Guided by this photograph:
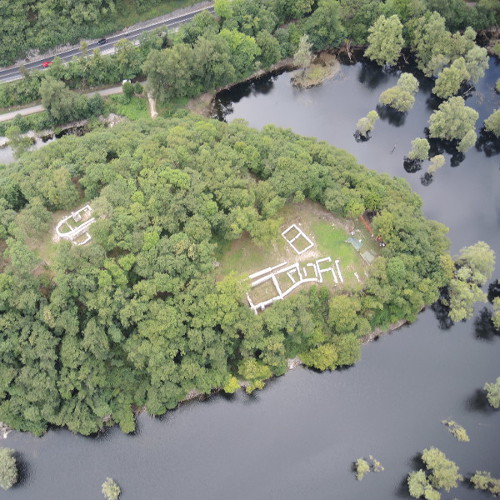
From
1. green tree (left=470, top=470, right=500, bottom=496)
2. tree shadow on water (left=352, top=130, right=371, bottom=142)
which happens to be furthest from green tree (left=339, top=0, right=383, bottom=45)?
green tree (left=470, top=470, right=500, bottom=496)

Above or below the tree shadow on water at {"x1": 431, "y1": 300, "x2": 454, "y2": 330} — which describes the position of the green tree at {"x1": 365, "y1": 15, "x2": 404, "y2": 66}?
above

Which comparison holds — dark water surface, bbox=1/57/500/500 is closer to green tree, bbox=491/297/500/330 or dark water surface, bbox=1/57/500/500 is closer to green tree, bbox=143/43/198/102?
green tree, bbox=491/297/500/330

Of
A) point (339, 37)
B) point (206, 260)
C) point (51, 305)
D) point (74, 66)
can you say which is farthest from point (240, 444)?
point (339, 37)

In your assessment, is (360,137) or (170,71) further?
(360,137)

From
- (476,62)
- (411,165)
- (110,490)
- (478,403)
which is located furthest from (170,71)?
(478,403)

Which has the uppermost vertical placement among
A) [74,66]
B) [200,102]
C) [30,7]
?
[30,7]

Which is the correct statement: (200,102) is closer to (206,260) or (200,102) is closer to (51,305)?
(206,260)

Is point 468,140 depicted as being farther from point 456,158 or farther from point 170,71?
point 170,71
